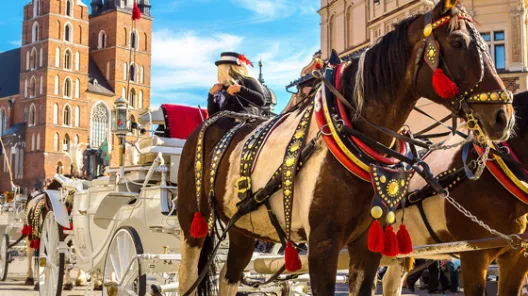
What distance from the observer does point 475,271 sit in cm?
437

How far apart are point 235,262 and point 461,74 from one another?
2221 millimetres

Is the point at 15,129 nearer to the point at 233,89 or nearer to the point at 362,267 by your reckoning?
the point at 233,89

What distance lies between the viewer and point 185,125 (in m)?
6.76

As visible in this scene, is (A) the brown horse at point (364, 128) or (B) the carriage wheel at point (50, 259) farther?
(B) the carriage wheel at point (50, 259)

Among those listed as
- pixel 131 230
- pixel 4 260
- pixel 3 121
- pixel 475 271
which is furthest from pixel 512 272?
pixel 3 121

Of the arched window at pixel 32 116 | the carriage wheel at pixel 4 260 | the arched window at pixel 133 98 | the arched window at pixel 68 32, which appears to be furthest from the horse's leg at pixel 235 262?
the arched window at pixel 133 98

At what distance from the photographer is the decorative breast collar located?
4.34 m

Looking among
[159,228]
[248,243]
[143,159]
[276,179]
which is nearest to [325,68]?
[276,179]

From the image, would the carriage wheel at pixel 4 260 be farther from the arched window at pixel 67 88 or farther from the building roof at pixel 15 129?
the building roof at pixel 15 129

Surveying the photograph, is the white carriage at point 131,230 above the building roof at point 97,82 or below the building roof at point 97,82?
below

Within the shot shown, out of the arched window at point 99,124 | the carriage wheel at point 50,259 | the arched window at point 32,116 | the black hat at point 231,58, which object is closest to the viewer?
the black hat at point 231,58

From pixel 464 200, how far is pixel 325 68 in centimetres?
150

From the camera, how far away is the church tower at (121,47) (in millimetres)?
76375

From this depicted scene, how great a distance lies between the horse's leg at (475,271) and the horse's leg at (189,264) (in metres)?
1.83
